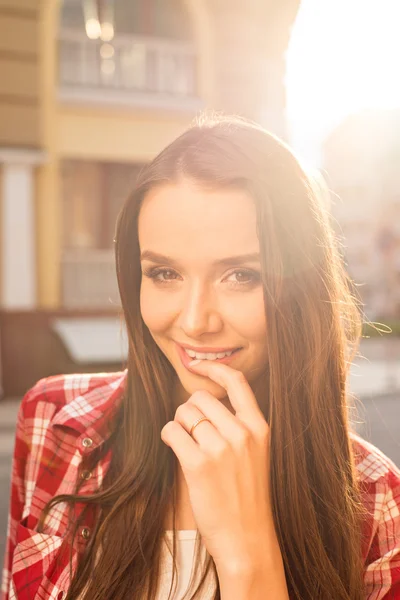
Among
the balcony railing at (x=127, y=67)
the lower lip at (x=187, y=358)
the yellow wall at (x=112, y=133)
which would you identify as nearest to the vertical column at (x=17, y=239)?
the yellow wall at (x=112, y=133)

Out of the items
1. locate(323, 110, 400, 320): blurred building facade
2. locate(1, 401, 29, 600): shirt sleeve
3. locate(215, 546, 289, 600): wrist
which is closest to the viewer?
locate(215, 546, 289, 600): wrist

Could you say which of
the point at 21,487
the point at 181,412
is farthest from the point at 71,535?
the point at 181,412

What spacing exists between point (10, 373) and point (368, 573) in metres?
6.88

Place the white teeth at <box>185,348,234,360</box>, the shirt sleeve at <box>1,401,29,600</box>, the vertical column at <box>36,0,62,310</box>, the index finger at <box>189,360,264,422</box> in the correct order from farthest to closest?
the vertical column at <box>36,0,62,310</box>
the shirt sleeve at <box>1,401,29,600</box>
the white teeth at <box>185,348,234,360</box>
the index finger at <box>189,360,264,422</box>

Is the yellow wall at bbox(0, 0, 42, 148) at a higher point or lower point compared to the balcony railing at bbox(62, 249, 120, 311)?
higher

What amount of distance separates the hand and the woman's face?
171 millimetres

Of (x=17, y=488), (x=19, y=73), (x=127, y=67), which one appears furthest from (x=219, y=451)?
(x=127, y=67)

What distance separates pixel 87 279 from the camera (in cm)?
821

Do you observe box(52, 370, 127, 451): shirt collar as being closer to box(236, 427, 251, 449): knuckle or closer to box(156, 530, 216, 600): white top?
box(156, 530, 216, 600): white top

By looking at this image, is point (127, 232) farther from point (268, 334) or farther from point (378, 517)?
point (378, 517)

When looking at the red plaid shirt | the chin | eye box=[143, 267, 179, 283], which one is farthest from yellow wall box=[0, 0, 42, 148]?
the chin

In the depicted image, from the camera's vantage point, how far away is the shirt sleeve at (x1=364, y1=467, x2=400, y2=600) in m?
1.33

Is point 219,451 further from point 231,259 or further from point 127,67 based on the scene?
point 127,67

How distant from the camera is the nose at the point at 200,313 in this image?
1253mm
